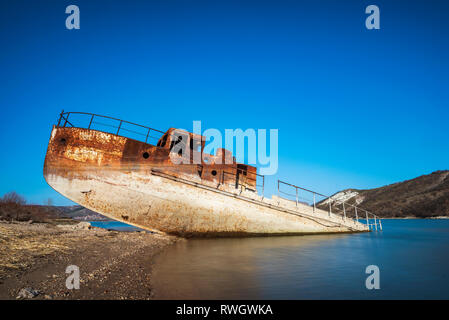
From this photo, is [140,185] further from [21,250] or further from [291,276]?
[291,276]

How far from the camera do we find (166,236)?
8906mm

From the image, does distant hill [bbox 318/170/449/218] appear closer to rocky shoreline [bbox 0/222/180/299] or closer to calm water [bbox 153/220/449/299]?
calm water [bbox 153/220/449/299]

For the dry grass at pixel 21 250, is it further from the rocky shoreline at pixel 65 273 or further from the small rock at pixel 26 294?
the small rock at pixel 26 294

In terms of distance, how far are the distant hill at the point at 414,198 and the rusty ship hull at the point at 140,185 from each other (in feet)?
161

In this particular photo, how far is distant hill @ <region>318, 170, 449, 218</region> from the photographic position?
43.2 meters

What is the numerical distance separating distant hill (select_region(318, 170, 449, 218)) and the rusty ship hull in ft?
161

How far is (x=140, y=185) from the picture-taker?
820 centimetres

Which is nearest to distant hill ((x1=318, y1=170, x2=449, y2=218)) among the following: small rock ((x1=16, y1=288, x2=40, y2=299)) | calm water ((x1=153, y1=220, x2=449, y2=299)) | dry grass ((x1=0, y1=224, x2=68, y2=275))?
calm water ((x1=153, y1=220, x2=449, y2=299))

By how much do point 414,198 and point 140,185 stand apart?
206ft

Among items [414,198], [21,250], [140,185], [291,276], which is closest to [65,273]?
[21,250]

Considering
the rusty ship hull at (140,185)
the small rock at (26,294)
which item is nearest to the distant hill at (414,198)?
the rusty ship hull at (140,185)

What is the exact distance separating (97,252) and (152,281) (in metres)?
2.68

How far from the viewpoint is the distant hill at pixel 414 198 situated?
43188 mm
